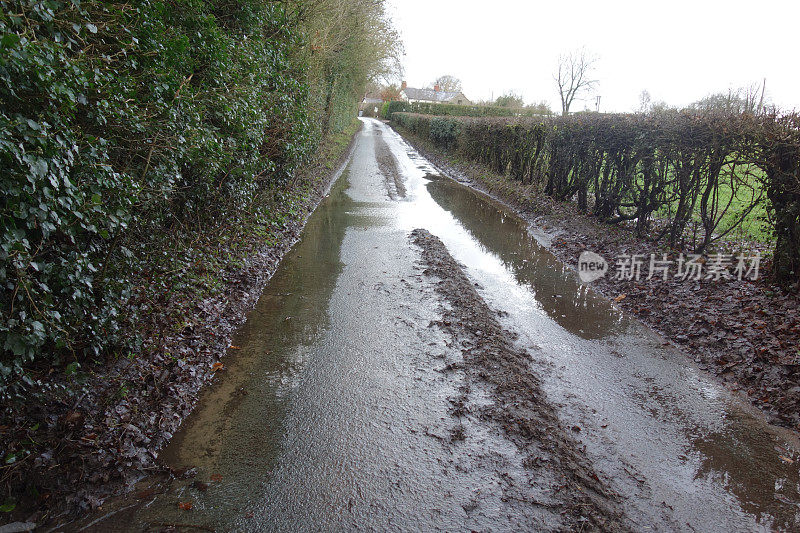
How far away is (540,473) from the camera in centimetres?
362

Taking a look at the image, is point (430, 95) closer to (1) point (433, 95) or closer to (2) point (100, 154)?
(1) point (433, 95)

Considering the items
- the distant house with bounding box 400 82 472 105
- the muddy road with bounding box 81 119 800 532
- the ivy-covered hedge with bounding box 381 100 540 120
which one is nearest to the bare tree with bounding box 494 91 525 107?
the ivy-covered hedge with bounding box 381 100 540 120

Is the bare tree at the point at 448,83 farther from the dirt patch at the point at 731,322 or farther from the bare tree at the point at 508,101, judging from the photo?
the dirt patch at the point at 731,322

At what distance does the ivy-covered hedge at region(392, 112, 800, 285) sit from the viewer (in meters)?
6.32

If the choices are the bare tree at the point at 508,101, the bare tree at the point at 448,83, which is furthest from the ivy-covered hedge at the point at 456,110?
the bare tree at the point at 448,83

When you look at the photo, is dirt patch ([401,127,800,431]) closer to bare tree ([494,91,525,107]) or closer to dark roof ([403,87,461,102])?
bare tree ([494,91,525,107])

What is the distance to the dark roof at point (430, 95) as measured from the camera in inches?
3890

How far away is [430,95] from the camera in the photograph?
101562 millimetres

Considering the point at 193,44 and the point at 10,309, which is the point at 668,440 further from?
the point at 193,44

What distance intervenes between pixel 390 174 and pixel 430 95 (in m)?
88.2

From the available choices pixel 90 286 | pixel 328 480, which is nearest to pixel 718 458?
pixel 328 480

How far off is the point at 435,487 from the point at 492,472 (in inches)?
19.8

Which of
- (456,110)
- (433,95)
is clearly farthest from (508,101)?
(433,95)

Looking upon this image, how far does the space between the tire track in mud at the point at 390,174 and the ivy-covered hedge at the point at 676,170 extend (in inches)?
179
